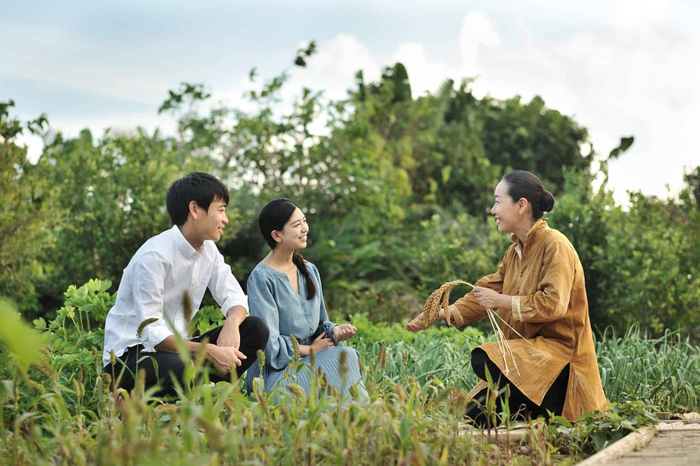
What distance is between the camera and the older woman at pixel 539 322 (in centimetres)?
367

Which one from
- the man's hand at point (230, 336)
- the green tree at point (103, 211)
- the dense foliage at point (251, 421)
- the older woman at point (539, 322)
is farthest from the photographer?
the green tree at point (103, 211)

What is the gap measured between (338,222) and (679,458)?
25.2 ft

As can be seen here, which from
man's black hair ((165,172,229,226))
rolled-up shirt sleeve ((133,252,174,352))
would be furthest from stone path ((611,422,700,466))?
man's black hair ((165,172,229,226))

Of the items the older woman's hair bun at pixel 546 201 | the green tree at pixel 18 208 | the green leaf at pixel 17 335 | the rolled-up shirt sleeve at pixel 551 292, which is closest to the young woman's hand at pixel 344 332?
the rolled-up shirt sleeve at pixel 551 292

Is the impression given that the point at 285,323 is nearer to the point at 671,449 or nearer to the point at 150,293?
the point at 150,293

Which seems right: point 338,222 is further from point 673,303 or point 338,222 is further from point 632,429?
point 632,429

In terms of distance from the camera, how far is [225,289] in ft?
12.8

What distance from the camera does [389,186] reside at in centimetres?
1129

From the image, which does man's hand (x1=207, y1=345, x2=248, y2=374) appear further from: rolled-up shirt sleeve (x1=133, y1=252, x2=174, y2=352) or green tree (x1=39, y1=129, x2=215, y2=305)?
green tree (x1=39, y1=129, x2=215, y2=305)

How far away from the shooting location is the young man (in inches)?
137

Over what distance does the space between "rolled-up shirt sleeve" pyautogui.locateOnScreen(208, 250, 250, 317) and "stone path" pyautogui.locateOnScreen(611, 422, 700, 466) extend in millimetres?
1978

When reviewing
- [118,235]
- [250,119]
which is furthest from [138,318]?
[250,119]

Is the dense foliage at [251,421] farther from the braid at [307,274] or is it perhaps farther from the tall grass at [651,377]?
the braid at [307,274]

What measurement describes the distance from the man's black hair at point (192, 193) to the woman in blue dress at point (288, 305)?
0.42 meters
